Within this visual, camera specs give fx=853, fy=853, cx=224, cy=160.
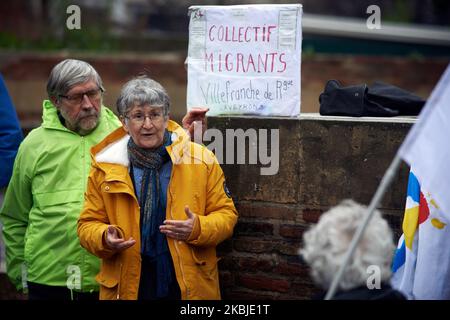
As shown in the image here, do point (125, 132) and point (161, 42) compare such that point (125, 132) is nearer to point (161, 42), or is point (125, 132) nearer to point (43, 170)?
point (43, 170)

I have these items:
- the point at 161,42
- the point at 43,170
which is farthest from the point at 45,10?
the point at 43,170

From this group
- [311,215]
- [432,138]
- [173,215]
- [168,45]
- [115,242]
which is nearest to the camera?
[432,138]

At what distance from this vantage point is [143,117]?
4039mm

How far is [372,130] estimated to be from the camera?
4.45 metres

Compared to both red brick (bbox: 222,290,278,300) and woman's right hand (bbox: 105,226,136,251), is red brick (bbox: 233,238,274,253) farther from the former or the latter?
woman's right hand (bbox: 105,226,136,251)

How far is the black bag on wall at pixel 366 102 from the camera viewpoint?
4590 mm

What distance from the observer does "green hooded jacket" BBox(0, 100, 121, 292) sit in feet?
14.3

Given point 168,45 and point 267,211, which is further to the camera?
point 168,45

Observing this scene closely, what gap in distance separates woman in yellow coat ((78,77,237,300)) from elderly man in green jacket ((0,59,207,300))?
294 millimetres

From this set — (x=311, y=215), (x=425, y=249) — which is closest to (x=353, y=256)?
(x=425, y=249)

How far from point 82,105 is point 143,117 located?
0.52 meters

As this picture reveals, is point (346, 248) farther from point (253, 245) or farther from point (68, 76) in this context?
point (68, 76)

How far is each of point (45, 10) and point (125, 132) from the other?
12918mm

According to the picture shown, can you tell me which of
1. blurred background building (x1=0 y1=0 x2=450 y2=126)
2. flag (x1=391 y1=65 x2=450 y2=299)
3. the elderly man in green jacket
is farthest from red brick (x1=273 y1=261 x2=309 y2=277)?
blurred background building (x1=0 y1=0 x2=450 y2=126)
